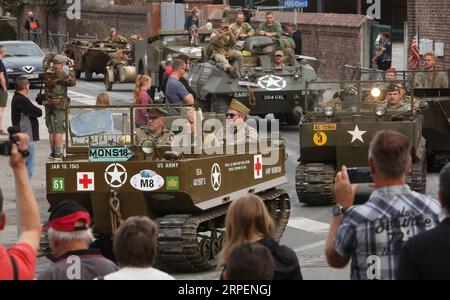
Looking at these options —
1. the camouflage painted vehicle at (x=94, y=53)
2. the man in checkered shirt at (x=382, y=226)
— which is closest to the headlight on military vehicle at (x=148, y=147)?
the man in checkered shirt at (x=382, y=226)

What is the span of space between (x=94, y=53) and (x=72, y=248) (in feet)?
107

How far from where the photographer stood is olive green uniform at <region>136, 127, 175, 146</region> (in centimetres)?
1502

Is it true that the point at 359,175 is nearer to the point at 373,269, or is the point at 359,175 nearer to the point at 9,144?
the point at 373,269

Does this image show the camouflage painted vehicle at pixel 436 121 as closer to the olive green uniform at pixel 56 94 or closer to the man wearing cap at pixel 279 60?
the olive green uniform at pixel 56 94

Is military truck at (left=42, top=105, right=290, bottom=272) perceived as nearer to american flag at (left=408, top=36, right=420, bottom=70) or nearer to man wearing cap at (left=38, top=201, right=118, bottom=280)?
man wearing cap at (left=38, top=201, right=118, bottom=280)

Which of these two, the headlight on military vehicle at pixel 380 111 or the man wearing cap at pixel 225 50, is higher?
the man wearing cap at pixel 225 50

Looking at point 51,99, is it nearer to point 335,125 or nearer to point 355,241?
point 335,125

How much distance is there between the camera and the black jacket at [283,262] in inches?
320

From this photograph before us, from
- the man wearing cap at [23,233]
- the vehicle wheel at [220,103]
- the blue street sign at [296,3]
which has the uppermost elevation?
the blue street sign at [296,3]

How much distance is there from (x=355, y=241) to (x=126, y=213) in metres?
6.95

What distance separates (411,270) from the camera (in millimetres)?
7059

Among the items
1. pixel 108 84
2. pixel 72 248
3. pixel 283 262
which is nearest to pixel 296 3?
pixel 108 84

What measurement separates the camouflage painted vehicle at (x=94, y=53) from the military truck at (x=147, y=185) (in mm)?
24251
